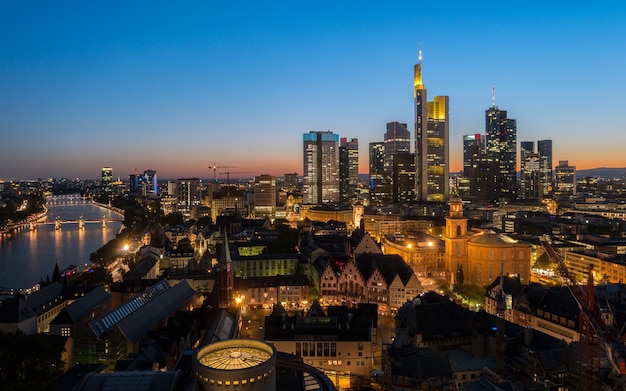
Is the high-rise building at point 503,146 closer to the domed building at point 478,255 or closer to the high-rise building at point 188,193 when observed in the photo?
the high-rise building at point 188,193

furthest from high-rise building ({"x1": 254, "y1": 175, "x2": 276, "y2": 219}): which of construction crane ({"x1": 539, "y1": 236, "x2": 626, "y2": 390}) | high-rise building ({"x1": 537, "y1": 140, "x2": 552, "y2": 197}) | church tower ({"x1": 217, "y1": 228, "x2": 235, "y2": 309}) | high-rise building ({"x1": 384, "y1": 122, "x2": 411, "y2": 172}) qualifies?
construction crane ({"x1": 539, "y1": 236, "x2": 626, "y2": 390})

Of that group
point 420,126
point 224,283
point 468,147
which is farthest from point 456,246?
point 468,147

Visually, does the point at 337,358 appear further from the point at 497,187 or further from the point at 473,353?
the point at 497,187

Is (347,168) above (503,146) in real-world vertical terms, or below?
below

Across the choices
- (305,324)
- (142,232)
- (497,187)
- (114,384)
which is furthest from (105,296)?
(497,187)

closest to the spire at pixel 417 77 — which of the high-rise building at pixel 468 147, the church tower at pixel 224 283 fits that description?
the high-rise building at pixel 468 147

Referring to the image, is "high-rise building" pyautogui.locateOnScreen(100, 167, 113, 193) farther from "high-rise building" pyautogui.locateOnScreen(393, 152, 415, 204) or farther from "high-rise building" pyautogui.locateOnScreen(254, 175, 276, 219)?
"high-rise building" pyautogui.locateOnScreen(393, 152, 415, 204)

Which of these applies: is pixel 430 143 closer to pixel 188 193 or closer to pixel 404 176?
pixel 404 176
